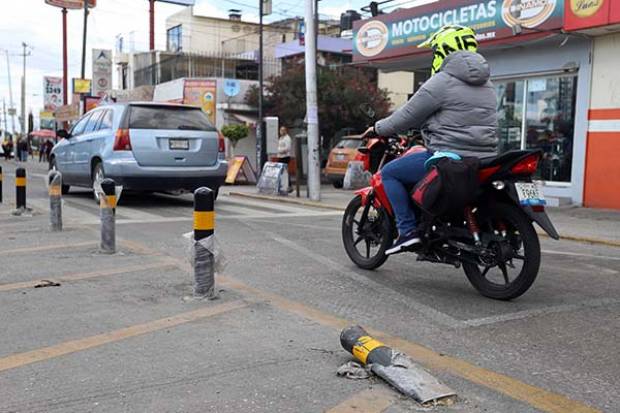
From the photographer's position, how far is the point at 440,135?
16.5 feet

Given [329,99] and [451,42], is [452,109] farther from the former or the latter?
[329,99]

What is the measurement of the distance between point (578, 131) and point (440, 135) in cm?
900

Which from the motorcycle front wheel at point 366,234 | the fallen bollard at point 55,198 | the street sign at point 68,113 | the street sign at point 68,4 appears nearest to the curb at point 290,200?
the fallen bollard at point 55,198

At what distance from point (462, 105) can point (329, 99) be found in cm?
1802

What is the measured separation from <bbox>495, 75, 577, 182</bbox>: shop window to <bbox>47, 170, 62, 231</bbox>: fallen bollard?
9948 millimetres

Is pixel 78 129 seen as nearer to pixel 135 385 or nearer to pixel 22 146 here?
pixel 135 385

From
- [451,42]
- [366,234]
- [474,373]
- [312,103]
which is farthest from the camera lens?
[312,103]

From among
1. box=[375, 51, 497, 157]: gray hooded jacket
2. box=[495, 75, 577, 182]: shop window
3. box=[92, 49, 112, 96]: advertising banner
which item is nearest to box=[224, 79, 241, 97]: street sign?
box=[92, 49, 112, 96]: advertising banner

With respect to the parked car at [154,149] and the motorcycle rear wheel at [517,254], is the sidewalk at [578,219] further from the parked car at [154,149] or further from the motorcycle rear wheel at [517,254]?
the motorcycle rear wheel at [517,254]

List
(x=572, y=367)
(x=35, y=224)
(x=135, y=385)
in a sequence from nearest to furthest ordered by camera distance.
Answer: (x=135, y=385)
(x=572, y=367)
(x=35, y=224)

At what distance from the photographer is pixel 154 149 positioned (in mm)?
10594

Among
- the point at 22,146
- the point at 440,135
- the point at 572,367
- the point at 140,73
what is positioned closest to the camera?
the point at 572,367

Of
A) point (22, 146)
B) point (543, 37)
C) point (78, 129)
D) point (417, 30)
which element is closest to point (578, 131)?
point (543, 37)

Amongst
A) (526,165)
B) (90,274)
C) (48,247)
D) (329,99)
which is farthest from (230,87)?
(526,165)
